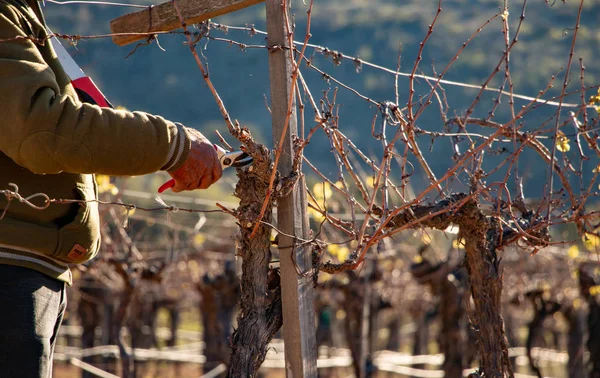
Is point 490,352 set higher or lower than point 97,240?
lower

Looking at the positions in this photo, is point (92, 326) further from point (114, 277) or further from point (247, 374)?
point (247, 374)

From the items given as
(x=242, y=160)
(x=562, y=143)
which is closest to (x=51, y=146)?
(x=242, y=160)

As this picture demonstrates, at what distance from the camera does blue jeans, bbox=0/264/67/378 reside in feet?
5.97

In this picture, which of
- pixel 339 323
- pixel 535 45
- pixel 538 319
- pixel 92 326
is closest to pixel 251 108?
pixel 535 45

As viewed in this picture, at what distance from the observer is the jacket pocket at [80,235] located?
1.93m

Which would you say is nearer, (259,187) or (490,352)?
(259,187)

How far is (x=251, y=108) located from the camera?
63.0m

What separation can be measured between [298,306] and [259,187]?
0.40 m

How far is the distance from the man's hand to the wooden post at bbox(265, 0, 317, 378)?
15.6 inches

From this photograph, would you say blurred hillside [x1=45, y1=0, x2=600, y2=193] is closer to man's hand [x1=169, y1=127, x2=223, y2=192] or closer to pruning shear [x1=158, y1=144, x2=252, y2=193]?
pruning shear [x1=158, y1=144, x2=252, y2=193]

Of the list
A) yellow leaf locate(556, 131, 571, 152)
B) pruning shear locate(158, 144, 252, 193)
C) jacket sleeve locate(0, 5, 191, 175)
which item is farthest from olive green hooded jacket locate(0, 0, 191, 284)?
yellow leaf locate(556, 131, 571, 152)

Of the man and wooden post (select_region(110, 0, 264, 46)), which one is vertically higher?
wooden post (select_region(110, 0, 264, 46))

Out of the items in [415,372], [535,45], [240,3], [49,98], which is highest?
[535,45]

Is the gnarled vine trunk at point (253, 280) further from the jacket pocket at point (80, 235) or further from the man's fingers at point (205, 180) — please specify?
the jacket pocket at point (80, 235)
